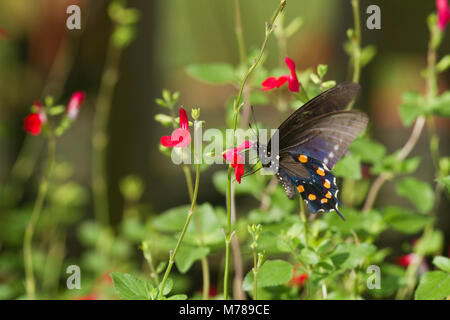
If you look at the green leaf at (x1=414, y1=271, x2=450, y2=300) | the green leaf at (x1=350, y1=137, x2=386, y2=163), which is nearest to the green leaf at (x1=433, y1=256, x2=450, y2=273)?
the green leaf at (x1=414, y1=271, x2=450, y2=300)

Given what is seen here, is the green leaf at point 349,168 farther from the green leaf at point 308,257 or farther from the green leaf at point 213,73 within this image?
the green leaf at point 213,73

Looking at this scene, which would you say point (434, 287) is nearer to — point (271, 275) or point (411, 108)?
point (271, 275)

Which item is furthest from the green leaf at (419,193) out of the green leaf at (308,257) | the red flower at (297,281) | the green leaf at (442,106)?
the green leaf at (308,257)

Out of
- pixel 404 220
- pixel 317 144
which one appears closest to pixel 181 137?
pixel 317 144

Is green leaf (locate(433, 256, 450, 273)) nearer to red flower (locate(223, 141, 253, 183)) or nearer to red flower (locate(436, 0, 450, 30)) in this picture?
red flower (locate(223, 141, 253, 183))

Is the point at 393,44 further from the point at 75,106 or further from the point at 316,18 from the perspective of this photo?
the point at 75,106

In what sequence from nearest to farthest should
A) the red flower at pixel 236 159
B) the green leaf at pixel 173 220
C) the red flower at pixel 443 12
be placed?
the red flower at pixel 236 159 → the green leaf at pixel 173 220 → the red flower at pixel 443 12
